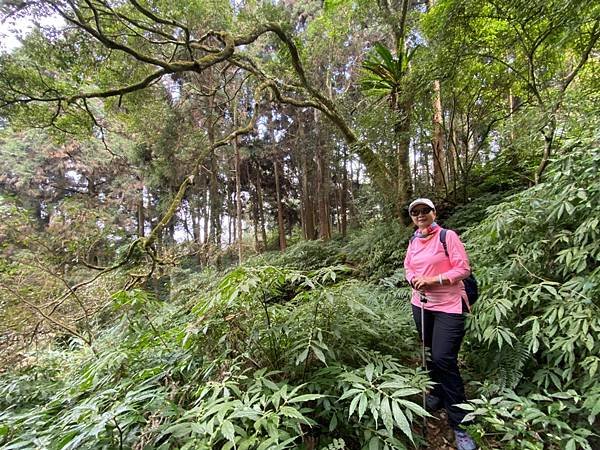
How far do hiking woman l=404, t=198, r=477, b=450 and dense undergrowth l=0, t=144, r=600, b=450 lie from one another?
14cm

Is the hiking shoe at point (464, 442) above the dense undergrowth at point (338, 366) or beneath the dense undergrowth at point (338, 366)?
beneath

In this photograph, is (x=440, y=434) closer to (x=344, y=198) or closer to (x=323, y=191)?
(x=323, y=191)

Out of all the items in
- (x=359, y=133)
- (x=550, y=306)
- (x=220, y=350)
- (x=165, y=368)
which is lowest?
(x=165, y=368)

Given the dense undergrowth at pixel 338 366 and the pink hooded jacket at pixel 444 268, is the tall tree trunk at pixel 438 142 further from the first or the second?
the pink hooded jacket at pixel 444 268

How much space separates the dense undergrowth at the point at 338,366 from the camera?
50.6 inches

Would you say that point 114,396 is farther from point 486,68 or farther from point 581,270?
point 486,68

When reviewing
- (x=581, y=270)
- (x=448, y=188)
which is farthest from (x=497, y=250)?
(x=448, y=188)

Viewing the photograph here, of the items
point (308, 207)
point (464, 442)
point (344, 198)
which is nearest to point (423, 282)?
point (464, 442)

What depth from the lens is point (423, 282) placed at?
1999mm

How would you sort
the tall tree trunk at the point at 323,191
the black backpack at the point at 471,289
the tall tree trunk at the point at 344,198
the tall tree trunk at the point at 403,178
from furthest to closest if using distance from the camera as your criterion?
the tall tree trunk at the point at 344,198, the tall tree trunk at the point at 323,191, the tall tree trunk at the point at 403,178, the black backpack at the point at 471,289

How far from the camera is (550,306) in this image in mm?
1774

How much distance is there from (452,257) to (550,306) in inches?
23.4

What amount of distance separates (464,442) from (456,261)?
1.06 metres

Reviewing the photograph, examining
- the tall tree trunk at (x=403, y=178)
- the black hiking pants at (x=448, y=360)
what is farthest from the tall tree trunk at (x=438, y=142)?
the black hiking pants at (x=448, y=360)
